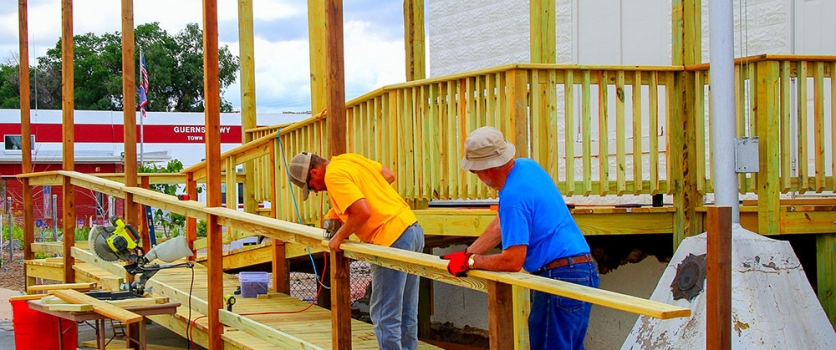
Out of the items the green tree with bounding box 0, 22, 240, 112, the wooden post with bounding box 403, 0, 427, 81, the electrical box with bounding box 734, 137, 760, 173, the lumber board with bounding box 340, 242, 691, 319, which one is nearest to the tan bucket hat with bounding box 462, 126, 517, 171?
the lumber board with bounding box 340, 242, 691, 319

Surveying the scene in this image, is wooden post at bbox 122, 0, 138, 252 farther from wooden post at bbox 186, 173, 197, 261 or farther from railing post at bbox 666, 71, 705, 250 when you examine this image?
railing post at bbox 666, 71, 705, 250

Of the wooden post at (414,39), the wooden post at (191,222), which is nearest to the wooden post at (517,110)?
the wooden post at (414,39)

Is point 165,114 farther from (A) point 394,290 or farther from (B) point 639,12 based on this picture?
(A) point 394,290

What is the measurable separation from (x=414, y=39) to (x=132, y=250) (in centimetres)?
451

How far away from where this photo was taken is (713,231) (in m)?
3.75

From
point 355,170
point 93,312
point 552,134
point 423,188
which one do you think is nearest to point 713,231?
point 355,170

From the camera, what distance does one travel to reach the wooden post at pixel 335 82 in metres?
5.96

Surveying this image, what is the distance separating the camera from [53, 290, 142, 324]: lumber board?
6.86m

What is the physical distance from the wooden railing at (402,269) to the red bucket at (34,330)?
89 cm

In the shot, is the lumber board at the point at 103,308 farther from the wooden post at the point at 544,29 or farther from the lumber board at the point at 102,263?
the wooden post at the point at 544,29

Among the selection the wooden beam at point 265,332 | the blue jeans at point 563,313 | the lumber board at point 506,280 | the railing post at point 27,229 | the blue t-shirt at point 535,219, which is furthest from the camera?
the railing post at point 27,229

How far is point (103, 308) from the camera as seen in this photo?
→ 23.3 feet

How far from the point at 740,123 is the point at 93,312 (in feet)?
16.2

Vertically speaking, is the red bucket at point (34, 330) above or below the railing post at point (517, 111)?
below
